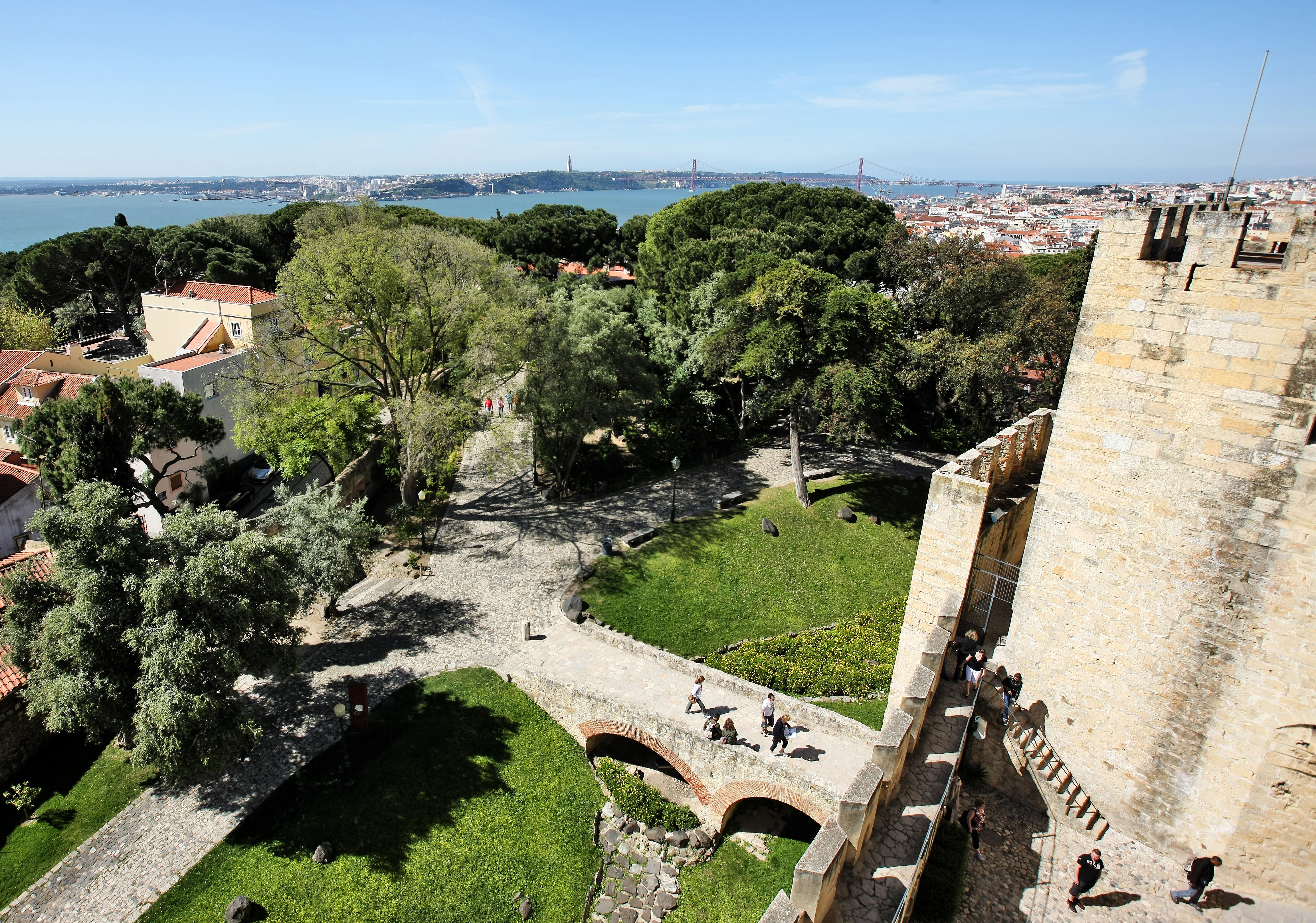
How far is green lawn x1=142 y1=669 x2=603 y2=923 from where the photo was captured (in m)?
12.9

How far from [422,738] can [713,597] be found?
31.2ft

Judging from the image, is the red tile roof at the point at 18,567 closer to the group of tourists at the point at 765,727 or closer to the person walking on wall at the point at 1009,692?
the group of tourists at the point at 765,727

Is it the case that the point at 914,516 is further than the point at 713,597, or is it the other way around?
the point at 914,516

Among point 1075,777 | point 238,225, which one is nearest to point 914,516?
point 1075,777

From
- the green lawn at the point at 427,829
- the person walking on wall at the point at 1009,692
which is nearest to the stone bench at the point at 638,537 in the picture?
the green lawn at the point at 427,829

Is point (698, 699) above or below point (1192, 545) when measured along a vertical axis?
below

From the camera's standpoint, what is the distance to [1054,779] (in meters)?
9.55

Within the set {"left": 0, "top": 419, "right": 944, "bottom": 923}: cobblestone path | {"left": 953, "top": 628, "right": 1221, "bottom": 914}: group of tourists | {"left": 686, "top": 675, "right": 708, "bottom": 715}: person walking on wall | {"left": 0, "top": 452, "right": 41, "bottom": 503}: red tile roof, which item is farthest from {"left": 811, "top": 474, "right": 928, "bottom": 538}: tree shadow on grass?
{"left": 0, "top": 452, "right": 41, "bottom": 503}: red tile roof

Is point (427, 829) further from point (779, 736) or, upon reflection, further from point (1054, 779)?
point (1054, 779)

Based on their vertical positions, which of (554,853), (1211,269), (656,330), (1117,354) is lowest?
(554,853)

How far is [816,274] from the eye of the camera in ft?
82.5

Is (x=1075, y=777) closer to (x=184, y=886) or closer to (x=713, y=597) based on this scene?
(x=713, y=597)

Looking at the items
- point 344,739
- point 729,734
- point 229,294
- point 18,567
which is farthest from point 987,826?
point 229,294

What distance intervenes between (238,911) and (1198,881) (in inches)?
600
